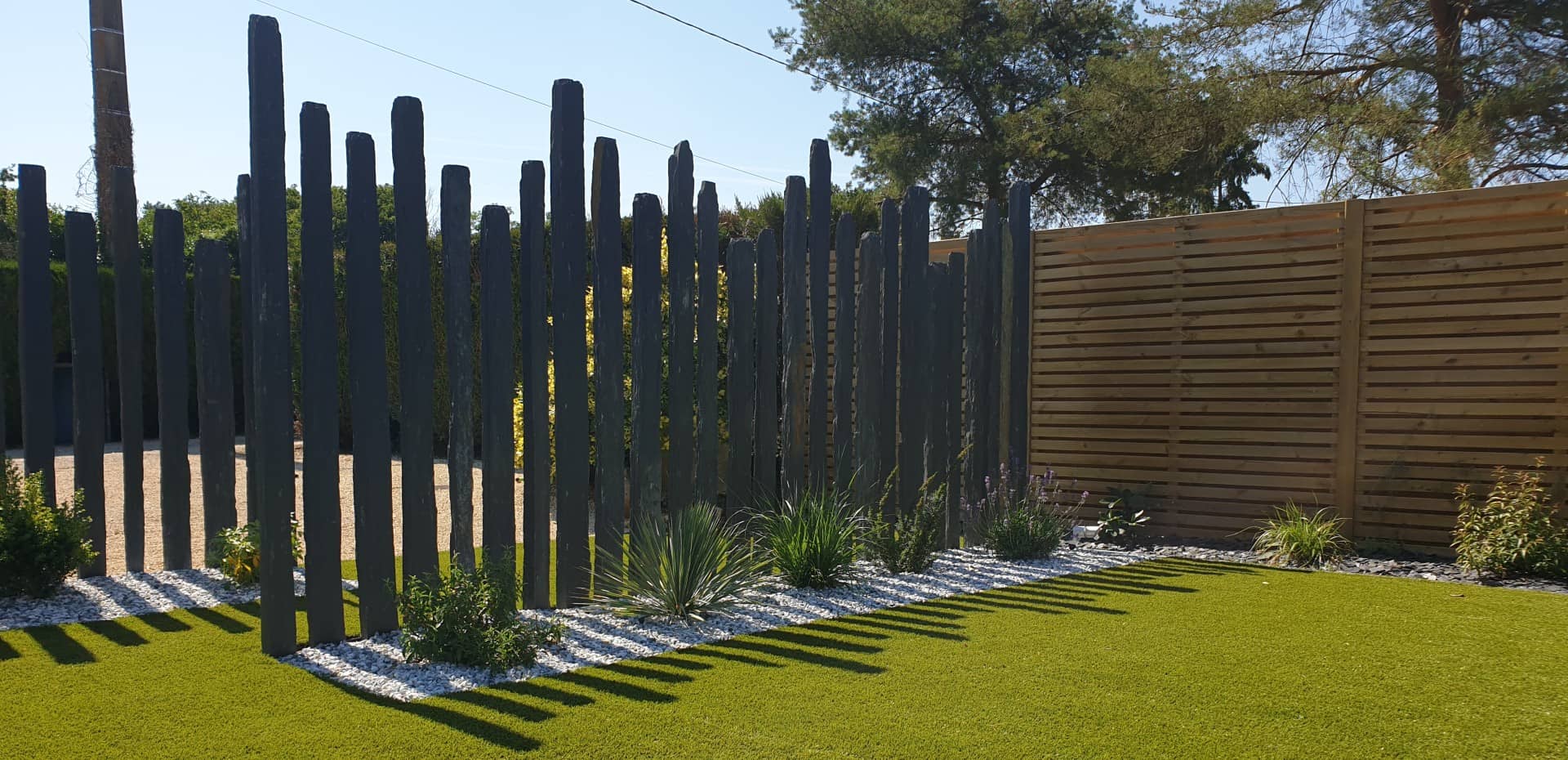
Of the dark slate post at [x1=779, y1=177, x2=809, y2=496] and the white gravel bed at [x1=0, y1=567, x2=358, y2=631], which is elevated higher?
the dark slate post at [x1=779, y1=177, x2=809, y2=496]

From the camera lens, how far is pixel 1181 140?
1463 cm

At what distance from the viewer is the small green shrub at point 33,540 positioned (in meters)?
5.34

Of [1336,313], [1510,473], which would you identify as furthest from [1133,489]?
[1510,473]

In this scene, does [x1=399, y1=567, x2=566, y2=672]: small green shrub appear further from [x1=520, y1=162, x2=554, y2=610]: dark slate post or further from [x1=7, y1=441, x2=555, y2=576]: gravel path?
[x1=7, y1=441, x2=555, y2=576]: gravel path

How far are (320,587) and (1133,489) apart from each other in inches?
236

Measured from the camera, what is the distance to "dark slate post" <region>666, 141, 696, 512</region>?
18.9ft

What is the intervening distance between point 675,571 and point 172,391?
3477mm

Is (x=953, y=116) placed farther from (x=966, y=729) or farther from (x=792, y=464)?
(x=966, y=729)

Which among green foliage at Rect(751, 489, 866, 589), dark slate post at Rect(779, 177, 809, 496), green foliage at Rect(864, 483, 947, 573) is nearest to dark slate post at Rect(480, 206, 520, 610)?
green foliage at Rect(751, 489, 866, 589)

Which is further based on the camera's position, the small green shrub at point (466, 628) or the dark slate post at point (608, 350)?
the dark slate post at point (608, 350)

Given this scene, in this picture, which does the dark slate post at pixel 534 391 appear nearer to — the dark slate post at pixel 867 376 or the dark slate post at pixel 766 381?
the dark slate post at pixel 766 381

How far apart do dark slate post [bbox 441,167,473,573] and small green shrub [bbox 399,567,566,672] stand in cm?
37

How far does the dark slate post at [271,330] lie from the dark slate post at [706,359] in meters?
2.12

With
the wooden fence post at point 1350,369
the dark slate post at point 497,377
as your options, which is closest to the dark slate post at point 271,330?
the dark slate post at point 497,377
